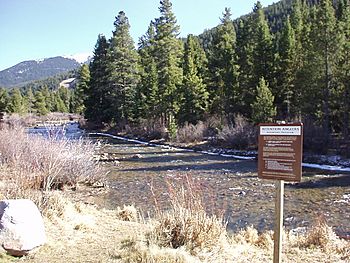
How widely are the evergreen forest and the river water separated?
8.27 meters

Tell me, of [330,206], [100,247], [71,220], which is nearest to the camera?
[100,247]

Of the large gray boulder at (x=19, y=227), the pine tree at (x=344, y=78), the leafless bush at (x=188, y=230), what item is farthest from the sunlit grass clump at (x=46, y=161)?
the pine tree at (x=344, y=78)

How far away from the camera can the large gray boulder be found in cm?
609

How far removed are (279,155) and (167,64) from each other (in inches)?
1578

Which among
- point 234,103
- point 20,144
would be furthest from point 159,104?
point 20,144

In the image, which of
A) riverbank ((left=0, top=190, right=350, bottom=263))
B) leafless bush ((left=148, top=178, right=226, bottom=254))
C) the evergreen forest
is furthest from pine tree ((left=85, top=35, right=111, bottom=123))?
leafless bush ((left=148, top=178, right=226, bottom=254))

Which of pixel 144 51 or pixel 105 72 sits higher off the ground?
pixel 144 51

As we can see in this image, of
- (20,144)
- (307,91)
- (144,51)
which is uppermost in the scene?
(144,51)

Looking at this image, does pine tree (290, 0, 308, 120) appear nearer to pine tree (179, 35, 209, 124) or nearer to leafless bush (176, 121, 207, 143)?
leafless bush (176, 121, 207, 143)

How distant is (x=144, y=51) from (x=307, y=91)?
3427 cm

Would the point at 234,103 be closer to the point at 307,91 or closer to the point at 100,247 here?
the point at 307,91

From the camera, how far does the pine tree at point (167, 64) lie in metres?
42.2

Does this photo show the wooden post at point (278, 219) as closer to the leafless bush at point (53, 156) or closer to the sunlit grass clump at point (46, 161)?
Result: the sunlit grass clump at point (46, 161)

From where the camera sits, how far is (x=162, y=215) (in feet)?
22.7
